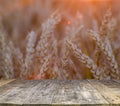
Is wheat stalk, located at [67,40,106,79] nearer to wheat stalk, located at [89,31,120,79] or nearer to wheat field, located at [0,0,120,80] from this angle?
wheat field, located at [0,0,120,80]

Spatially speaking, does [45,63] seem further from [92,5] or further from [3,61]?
[92,5]

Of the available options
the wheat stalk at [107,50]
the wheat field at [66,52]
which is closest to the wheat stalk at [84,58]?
the wheat field at [66,52]

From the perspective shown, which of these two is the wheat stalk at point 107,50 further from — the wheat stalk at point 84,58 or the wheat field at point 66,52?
the wheat stalk at point 84,58

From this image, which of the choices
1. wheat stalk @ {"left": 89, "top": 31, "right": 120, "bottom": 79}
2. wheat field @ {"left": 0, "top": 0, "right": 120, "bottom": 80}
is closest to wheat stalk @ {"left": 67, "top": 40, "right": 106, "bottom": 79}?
wheat field @ {"left": 0, "top": 0, "right": 120, "bottom": 80}

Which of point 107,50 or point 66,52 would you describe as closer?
point 107,50

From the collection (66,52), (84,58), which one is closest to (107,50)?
(84,58)

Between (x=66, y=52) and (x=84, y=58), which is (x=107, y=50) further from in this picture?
(x=66, y=52)

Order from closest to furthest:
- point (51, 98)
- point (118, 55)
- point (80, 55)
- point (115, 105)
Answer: point (115, 105)
point (51, 98)
point (80, 55)
point (118, 55)

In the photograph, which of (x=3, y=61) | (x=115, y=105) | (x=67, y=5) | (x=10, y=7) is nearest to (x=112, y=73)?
(x=3, y=61)

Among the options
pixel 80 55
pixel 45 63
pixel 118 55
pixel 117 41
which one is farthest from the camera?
pixel 117 41

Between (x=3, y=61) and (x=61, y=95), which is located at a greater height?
(x=3, y=61)

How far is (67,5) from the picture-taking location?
343 cm

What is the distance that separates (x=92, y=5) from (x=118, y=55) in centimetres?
98

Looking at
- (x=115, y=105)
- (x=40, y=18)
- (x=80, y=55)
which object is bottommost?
(x=115, y=105)
